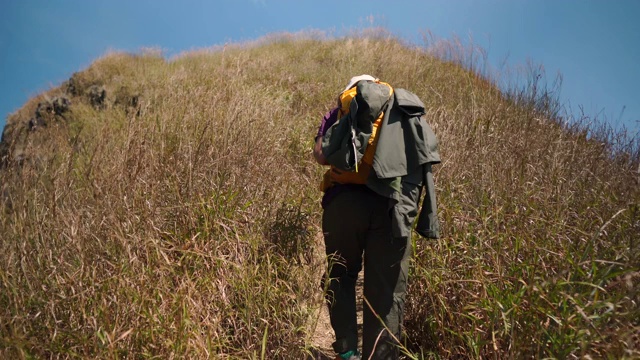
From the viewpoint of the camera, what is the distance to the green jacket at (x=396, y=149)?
100 inches

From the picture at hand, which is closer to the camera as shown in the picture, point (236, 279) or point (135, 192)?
point (236, 279)

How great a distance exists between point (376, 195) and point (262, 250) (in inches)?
44.3

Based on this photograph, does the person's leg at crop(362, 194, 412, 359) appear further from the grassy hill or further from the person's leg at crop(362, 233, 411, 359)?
the grassy hill

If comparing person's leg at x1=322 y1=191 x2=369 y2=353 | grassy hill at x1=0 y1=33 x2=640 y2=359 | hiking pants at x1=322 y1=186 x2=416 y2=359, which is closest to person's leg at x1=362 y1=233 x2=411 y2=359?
hiking pants at x1=322 y1=186 x2=416 y2=359

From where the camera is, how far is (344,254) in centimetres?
290

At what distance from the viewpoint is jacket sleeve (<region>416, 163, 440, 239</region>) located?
2.69 m

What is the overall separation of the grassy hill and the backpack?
3.21 feet

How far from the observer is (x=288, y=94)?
309 inches

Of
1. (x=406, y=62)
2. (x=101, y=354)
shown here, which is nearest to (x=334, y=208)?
(x=101, y=354)

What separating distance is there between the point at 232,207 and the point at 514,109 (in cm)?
486

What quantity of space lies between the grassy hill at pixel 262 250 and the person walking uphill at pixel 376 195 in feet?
1.05

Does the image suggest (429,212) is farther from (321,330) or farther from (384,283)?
(321,330)

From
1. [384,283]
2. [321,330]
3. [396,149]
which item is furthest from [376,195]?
[321,330]

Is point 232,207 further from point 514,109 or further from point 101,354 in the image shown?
point 514,109
